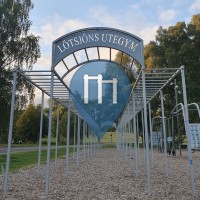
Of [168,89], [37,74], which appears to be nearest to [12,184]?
[37,74]

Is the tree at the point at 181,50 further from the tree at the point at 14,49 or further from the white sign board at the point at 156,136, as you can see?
the tree at the point at 14,49

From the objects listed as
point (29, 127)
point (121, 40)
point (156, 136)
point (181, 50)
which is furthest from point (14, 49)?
point (29, 127)

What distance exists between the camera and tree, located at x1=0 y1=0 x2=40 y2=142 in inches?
840

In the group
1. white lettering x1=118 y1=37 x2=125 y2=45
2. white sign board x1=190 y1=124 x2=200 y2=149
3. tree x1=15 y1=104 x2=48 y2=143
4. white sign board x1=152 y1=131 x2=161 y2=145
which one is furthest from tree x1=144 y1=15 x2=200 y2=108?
tree x1=15 y1=104 x2=48 y2=143

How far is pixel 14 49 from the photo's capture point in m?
21.7

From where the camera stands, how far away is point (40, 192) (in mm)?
6238

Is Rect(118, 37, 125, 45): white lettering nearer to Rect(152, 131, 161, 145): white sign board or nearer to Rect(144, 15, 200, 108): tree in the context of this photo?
Rect(152, 131, 161, 145): white sign board

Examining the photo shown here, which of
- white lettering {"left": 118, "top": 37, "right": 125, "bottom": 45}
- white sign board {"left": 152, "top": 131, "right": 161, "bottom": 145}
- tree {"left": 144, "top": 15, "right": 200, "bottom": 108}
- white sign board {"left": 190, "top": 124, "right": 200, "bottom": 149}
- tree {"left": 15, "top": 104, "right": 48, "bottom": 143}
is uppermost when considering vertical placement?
tree {"left": 144, "top": 15, "right": 200, "bottom": 108}

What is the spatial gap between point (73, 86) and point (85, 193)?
307cm

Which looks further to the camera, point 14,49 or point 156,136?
point 156,136

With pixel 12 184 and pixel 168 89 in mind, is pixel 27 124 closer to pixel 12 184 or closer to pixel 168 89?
pixel 168 89

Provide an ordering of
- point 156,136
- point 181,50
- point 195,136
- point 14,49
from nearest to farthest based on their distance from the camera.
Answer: point 195,136 < point 14,49 < point 156,136 < point 181,50

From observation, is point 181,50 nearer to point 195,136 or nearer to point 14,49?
point 14,49

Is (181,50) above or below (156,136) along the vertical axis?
above
